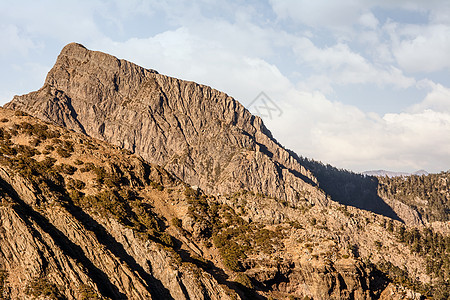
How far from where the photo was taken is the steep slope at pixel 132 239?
49.3 meters

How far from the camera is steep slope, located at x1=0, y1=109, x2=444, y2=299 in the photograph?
4931cm

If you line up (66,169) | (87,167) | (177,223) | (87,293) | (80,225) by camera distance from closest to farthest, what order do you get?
(87,293) < (80,225) < (66,169) < (87,167) < (177,223)

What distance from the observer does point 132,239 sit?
2498 inches

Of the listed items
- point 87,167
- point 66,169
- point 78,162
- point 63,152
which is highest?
point 63,152

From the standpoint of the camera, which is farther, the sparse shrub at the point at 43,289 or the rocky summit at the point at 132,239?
the rocky summit at the point at 132,239

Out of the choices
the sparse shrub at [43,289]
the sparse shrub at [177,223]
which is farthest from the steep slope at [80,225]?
the sparse shrub at [177,223]

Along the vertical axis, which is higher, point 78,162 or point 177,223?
point 78,162

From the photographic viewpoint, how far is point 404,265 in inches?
5487

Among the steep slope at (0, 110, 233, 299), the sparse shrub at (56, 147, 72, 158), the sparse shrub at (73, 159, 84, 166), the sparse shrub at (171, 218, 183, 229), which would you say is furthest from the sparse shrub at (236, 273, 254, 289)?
the sparse shrub at (56, 147, 72, 158)

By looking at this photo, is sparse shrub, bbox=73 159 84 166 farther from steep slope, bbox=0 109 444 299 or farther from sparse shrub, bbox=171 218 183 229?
sparse shrub, bbox=171 218 183 229

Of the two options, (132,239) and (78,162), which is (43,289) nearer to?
(132,239)

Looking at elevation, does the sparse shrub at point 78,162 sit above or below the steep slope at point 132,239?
above

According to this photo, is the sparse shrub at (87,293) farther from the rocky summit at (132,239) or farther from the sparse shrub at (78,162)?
the sparse shrub at (78,162)

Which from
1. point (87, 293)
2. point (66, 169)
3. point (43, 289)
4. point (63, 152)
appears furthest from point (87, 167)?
point (87, 293)
